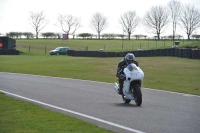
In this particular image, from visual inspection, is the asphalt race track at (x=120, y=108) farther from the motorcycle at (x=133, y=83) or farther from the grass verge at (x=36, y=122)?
the grass verge at (x=36, y=122)

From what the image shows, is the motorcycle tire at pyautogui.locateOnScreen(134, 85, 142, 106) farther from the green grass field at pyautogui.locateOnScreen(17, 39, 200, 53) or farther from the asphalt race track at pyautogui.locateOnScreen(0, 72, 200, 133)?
the green grass field at pyautogui.locateOnScreen(17, 39, 200, 53)

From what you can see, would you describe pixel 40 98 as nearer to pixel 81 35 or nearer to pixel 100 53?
pixel 100 53

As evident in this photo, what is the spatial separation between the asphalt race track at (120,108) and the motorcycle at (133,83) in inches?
10.3

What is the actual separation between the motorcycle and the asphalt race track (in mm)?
263

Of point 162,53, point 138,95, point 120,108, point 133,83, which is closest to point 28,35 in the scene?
point 162,53

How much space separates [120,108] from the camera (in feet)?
40.7

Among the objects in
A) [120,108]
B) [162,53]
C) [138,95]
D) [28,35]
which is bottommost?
[120,108]

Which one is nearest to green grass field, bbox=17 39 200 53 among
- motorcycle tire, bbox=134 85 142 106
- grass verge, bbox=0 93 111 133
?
motorcycle tire, bbox=134 85 142 106

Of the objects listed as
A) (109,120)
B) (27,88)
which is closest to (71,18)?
(27,88)

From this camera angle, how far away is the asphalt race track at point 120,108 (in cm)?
946

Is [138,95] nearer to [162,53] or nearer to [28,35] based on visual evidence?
[162,53]

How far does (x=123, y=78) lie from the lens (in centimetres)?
1373

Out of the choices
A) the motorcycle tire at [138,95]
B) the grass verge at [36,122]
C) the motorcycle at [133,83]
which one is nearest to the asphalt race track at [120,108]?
the motorcycle tire at [138,95]

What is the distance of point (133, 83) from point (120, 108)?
1.12 metres
